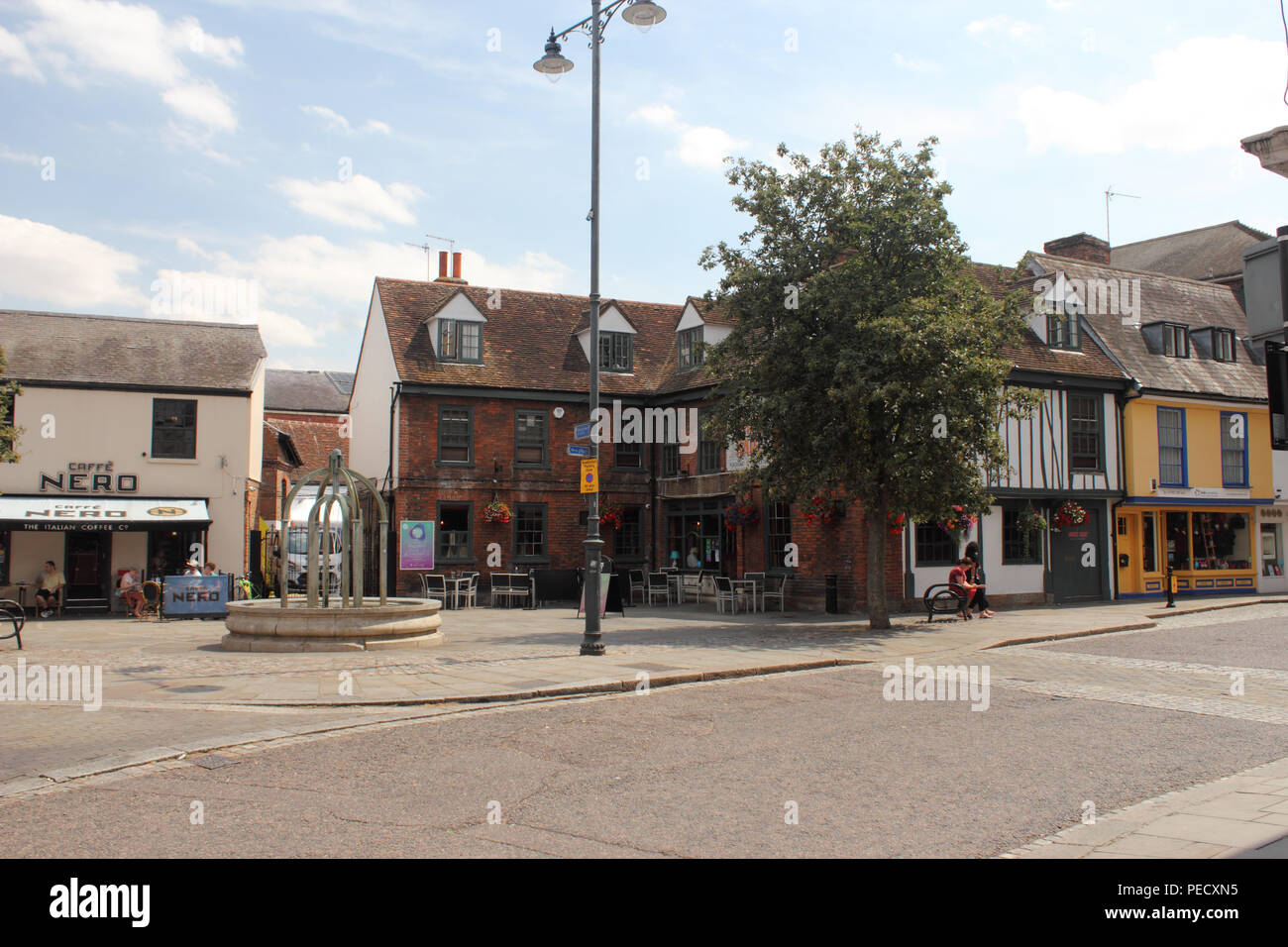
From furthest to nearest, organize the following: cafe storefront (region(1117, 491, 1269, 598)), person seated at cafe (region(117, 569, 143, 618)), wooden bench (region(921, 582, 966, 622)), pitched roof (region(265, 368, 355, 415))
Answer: pitched roof (region(265, 368, 355, 415)) < cafe storefront (region(1117, 491, 1269, 598)) < person seated at cafe (region(117, 569, 143, 618)) < wooden bench (region(921, 582, 966, 622))

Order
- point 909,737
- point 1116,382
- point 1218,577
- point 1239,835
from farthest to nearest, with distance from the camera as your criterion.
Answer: point 1218,577, point 1116,382, point 909,737, point 1239,835

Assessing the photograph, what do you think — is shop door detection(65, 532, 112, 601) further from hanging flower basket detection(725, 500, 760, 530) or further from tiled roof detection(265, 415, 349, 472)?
tiled roof detection(265, 415, 349, 472)

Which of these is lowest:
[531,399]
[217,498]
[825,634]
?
[825,634]

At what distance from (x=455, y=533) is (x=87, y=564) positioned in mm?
9192

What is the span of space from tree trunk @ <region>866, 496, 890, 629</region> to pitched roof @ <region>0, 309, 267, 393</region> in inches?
663

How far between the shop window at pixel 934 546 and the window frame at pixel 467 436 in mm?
12347

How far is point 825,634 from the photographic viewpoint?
18172 millimetres

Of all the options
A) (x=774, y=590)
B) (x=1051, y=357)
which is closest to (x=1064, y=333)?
(x=1051, y=357)

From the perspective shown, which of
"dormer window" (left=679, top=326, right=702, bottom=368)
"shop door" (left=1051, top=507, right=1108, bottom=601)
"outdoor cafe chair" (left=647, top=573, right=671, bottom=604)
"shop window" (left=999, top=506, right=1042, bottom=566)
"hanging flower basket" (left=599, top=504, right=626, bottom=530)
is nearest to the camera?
"shop window" (left=999, top=506, right=1042, bottom=566)

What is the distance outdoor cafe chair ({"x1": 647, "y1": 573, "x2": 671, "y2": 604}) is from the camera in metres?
26.8

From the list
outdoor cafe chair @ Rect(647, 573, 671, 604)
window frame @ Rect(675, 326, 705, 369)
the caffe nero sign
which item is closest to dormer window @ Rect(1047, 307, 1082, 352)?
window frame @ Rect(675, 326, 705, 369)

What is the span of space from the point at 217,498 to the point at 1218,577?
90.4 feet
